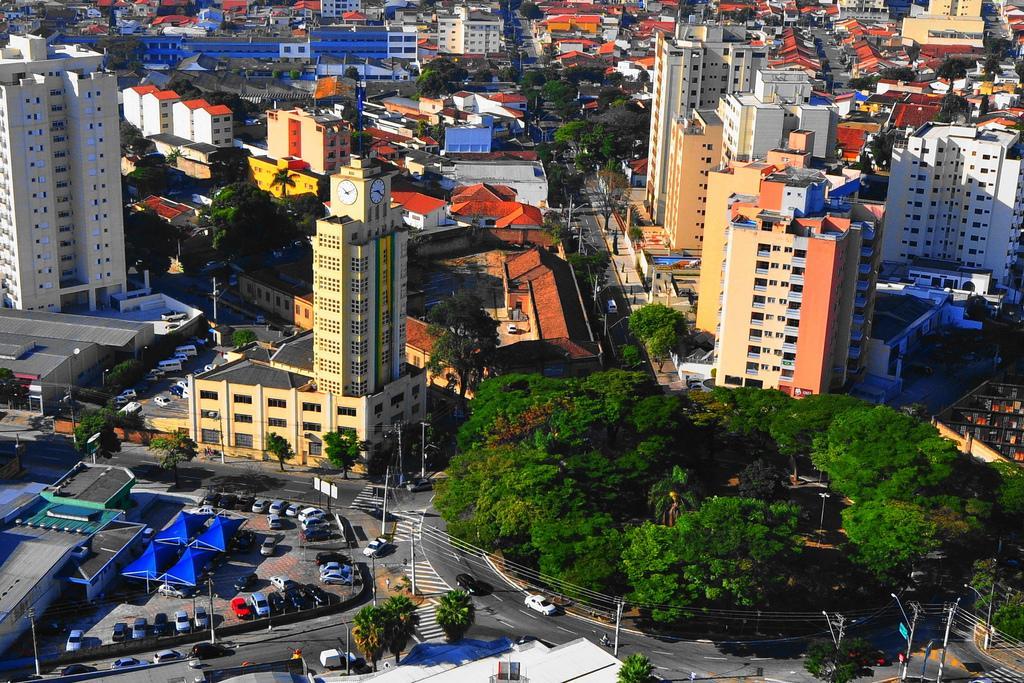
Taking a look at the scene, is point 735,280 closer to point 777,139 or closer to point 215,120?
point 777,139

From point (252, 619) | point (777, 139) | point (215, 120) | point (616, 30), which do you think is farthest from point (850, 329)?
point (616, 30)

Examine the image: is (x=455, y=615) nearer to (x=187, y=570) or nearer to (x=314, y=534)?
(x=314, y=534)

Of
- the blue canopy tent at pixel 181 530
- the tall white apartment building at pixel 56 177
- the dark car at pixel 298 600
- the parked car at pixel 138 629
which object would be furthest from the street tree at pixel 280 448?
the tall white apartment building at pixel 56 177

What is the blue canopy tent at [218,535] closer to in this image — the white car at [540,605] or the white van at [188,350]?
the white car at [540,605]

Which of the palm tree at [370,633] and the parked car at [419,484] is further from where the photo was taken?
the parked car at [419,484]

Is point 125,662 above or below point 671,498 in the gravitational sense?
below

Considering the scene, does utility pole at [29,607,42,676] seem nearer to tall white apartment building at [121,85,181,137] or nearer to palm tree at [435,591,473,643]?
palm tree at [435,591,473,643]

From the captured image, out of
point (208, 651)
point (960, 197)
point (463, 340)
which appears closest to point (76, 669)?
point (208, 651)
